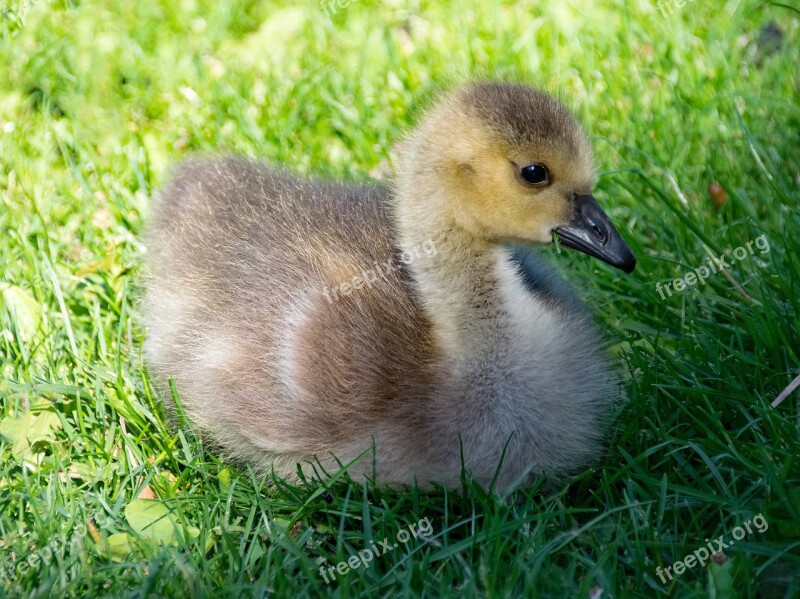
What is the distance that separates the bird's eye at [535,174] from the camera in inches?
93.1

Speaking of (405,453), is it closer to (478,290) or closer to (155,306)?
(478,290)

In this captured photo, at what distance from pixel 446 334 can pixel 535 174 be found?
16.9 inches

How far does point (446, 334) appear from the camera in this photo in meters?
2.43

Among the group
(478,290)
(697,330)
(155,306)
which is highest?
(478,290)

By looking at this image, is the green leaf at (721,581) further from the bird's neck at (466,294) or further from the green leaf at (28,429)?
the green leaf at (28,429)

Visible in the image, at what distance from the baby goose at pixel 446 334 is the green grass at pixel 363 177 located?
0.11 meters

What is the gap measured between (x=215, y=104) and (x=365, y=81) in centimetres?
62

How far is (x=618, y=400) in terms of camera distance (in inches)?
105

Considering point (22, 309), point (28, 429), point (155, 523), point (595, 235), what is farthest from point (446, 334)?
point (22, 309)

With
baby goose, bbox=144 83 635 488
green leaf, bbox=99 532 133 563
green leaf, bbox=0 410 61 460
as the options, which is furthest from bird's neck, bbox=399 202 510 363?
green leaf, bbox=0 410 61 460

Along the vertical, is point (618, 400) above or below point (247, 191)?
below

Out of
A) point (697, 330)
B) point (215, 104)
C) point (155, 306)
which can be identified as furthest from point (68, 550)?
point (215, 104)

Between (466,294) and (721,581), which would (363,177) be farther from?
(721,581)

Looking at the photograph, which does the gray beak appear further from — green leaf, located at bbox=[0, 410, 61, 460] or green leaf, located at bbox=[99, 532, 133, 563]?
green leaf, located at bbox=[0, 410, 61, 460]
